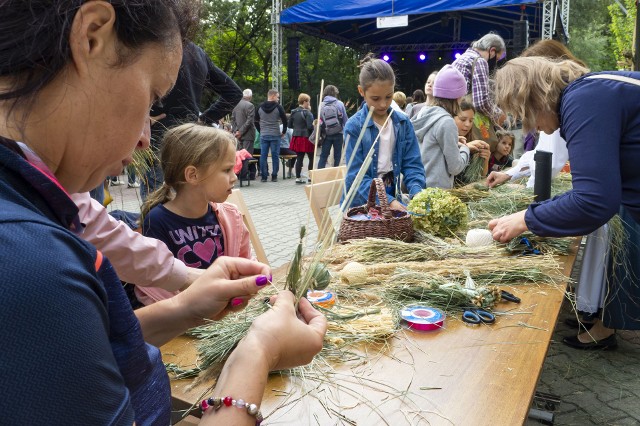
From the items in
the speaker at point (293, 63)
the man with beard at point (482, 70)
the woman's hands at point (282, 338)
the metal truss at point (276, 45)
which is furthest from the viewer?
the speaker at point (293, 63)

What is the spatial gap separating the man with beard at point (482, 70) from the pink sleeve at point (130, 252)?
387 cm

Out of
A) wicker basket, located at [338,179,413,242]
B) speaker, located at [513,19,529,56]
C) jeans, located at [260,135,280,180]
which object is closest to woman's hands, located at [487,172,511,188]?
wicker basket, located at [338,179,413,242]

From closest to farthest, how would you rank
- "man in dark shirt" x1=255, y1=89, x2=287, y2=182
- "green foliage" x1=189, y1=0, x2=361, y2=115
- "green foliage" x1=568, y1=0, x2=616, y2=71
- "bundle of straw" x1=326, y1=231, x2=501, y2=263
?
1. "bundle of straw" x1=326, y1=231, x2=501, y2=263
2. "man in dark shirt" x1=255, y1=89, x2=287, y2=182
3. "green foliage" x1=189, y1=0, x2=361, y2=115
4. "green foliage" x1=568, y1=0, x2=616, y2=71

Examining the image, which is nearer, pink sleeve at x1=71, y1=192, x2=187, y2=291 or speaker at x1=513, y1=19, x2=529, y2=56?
pink sleeve at x1=71, y1=192, x2=187, y2=291

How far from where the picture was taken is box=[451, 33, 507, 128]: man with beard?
5.14 metres

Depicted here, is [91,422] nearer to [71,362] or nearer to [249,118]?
[71,362]

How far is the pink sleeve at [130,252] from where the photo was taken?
69.2 inches

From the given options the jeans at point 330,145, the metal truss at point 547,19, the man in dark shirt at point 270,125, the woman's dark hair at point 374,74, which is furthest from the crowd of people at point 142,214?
the metal truss at point 547,19

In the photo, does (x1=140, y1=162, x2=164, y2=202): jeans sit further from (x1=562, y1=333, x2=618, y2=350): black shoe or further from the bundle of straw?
(x1=562, y1=333, x2=618, y2=350): black shoe

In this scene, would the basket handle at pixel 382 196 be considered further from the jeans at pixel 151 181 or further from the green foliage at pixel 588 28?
the green foliage at pixel 588 28

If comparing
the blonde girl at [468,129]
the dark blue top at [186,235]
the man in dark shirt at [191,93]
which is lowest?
the dark blue top at [186,235]

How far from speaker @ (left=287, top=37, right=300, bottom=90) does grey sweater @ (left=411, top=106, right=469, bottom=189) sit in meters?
11.9

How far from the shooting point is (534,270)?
213cm

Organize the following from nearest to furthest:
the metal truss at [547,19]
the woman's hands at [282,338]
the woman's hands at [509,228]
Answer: the woman's hands at [282,338]
the woman's hands at [509,228]
the metal truss at [547,19]
